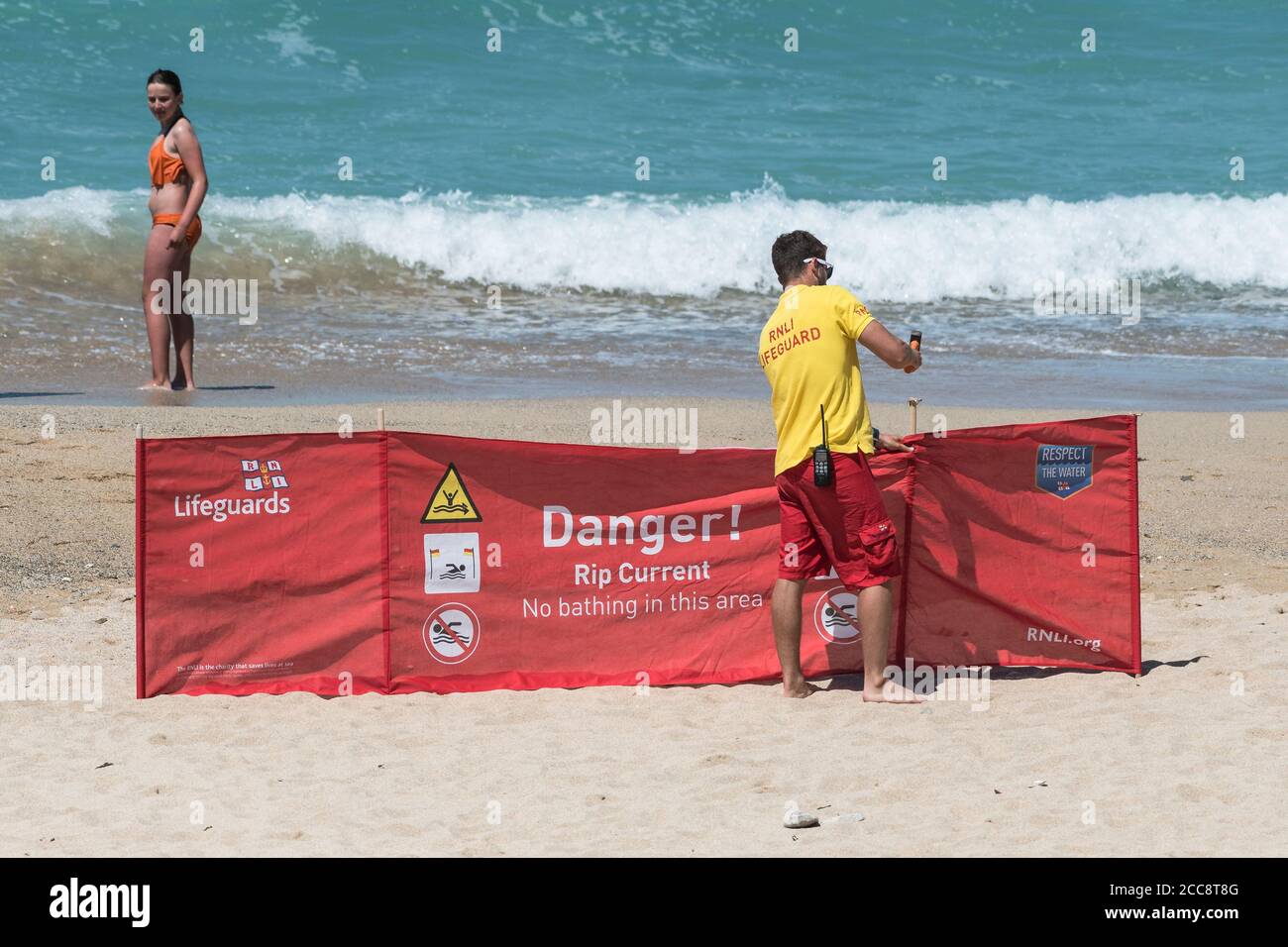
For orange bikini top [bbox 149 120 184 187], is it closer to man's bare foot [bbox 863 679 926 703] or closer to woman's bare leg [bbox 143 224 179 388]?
woman's bare leg [bbox 143 224 179 388]

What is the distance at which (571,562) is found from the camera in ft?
20.8

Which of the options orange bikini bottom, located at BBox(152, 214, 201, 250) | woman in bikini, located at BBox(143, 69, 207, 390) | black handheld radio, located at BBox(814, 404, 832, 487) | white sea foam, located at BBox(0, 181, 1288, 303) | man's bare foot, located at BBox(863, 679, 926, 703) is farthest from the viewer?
white sea foam, located at BBox(0, 181, 1288, 303)

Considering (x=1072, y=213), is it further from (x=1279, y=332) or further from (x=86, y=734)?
(x=86, y=734)

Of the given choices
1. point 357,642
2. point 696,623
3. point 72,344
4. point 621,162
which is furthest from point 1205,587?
point 621,162

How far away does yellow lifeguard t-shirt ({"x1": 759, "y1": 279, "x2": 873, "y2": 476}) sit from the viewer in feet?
19.6

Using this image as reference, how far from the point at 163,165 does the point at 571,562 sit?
19.0 ft

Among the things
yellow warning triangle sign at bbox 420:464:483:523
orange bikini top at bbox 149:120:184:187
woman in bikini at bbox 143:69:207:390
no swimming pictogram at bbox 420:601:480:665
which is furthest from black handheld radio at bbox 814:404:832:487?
orange bikini top at bbox 149:120:184:187

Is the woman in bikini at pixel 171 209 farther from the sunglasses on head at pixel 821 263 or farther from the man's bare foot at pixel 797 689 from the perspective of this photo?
the man's bare foot at pixel 797 689

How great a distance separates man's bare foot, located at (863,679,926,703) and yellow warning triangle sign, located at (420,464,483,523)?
1638 mm

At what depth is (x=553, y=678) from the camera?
6332 millimetres

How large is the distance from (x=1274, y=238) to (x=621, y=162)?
9014 mm

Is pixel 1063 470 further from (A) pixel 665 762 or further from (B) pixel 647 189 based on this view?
(B) pixel 647 189

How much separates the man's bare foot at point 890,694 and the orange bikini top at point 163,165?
6633mm

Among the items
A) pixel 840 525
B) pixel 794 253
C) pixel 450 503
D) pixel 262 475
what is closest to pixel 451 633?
pixel 450 503
